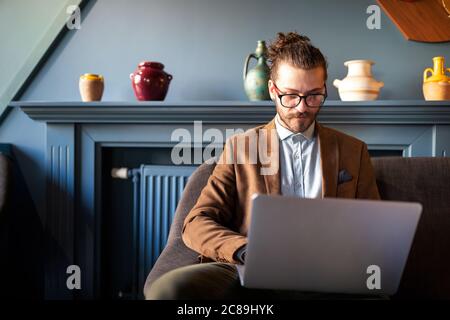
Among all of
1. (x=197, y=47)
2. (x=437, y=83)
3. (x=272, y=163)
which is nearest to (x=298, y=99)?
(x=272, y=163)

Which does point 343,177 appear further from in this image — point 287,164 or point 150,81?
point 150,81

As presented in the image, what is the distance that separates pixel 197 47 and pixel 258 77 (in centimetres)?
36

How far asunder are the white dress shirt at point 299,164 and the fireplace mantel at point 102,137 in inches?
15.6

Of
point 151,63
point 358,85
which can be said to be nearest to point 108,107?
point 151,63

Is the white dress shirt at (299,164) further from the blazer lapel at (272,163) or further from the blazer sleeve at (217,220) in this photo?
the blazer sleeve at (217,220)

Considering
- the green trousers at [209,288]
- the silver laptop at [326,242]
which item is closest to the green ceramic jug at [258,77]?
the green trousers at [209,288]

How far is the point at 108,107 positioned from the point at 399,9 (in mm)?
1189

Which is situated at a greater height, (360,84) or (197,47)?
(197,47)

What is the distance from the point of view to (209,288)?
1.08 meters

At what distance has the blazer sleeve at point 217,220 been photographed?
1.16 meters

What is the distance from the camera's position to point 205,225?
1238mm

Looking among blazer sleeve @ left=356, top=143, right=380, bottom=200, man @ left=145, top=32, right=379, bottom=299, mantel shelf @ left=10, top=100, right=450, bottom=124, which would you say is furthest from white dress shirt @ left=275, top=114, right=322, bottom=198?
mantel shelf @ left=10, top=100, right=450, bottom=124

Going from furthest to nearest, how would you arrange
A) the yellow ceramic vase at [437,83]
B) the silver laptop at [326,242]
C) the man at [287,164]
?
the yellow ceramic vase at [437,83], the man at [287,164], the silver laptop at [326,242]

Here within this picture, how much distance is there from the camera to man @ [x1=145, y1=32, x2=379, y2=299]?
1.28 meters
